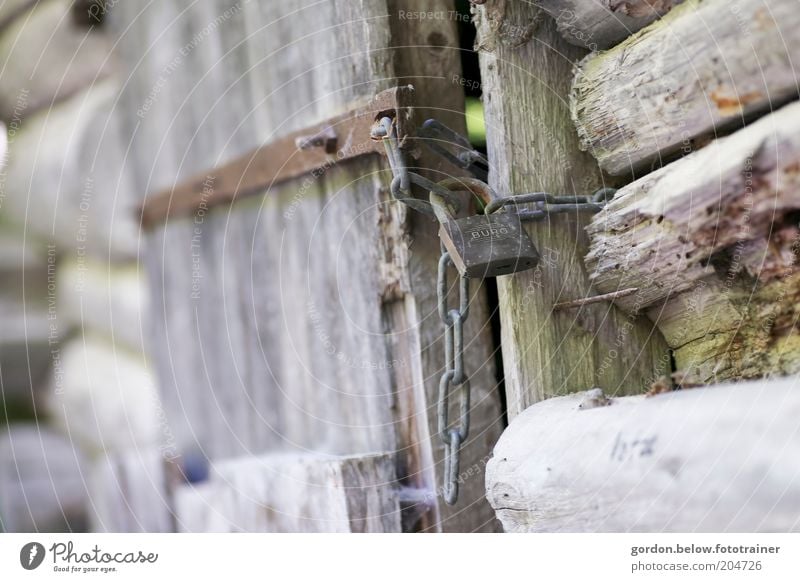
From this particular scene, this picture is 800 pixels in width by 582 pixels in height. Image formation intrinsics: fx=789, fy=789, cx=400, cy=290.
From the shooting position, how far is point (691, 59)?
0.67 meters

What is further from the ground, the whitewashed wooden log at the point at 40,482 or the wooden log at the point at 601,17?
the wooden log at the point at 601,17

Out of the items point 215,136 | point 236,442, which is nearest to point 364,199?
point 215,136

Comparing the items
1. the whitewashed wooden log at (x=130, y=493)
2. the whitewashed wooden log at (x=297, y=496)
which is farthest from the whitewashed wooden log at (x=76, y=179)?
the whitewashed wooden log at (x=297, y=496)

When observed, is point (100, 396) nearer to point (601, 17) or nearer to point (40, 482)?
point (40, 482)

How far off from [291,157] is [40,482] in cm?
100

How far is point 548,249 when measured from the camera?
32.0 inches

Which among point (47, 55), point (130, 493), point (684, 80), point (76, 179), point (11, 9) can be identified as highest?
point (11, 9)

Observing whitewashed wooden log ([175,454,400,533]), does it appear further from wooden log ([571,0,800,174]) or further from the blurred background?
wooden log ([571,0,800,174])

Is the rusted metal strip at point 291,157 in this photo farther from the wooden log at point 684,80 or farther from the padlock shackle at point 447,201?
the wooden log at point 684,80

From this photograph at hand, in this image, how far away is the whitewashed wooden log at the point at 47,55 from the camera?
1488 millimetres

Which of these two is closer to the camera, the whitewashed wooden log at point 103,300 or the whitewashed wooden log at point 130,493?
the whitewashed wooden log at point 130,493

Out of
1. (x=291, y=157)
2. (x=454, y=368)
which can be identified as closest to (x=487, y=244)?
(x=454, y=368)

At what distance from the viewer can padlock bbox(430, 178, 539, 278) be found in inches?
29.5

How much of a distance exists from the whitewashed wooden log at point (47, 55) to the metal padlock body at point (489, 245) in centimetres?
97
